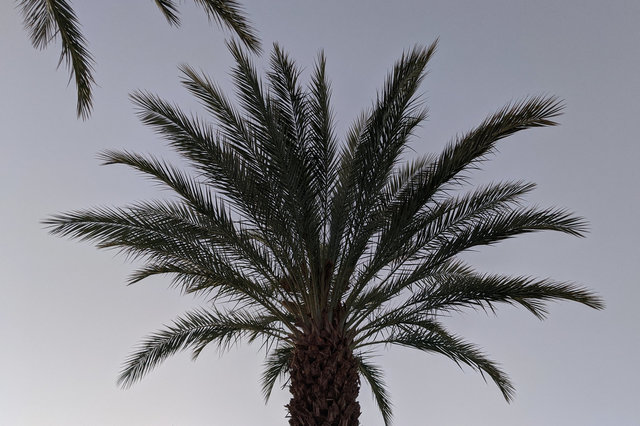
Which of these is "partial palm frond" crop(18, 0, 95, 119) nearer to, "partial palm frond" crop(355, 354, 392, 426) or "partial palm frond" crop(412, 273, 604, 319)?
"partial palm frond" crop(412, 273, 604, 319)

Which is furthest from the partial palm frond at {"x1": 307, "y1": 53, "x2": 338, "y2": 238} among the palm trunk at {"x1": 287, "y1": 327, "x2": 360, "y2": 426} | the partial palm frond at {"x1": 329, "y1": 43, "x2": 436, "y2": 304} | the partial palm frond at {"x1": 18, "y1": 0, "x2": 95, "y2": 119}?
the partial palm frond at {"x1": 18, "y1": 0, "x2": 95, "y2": 119}

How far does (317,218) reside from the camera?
944 centimetres

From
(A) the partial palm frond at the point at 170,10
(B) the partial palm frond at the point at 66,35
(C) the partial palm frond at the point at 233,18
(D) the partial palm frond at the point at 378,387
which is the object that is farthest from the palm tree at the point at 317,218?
(D) the partial palm frond at the point at 378,387

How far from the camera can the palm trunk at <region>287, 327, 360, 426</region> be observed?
945cm

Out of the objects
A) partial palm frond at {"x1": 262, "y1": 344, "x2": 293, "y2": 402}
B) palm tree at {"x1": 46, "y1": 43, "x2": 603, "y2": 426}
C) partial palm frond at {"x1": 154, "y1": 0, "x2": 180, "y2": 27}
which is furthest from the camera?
partial palm frond at {"x1": 262, "y1": 344, "x2": 293, "y2": 402}

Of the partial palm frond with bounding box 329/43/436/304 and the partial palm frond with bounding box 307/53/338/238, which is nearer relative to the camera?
the partial palm frond with bounding box 329/43/436/304

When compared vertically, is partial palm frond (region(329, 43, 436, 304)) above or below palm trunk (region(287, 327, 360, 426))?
above

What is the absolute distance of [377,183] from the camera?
9.47m

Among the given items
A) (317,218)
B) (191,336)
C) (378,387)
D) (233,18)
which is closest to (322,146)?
(317,218)

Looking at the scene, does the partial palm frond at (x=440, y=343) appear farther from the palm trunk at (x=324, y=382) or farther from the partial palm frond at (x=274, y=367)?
the partial palm frond at (x=274, y=367)

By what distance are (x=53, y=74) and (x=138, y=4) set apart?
2491 mm

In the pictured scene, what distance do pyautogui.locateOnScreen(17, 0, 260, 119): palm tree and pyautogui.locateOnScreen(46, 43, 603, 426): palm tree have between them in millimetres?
1510

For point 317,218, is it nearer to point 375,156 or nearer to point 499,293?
point 375,156

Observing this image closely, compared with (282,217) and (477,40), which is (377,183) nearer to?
(282,217)
